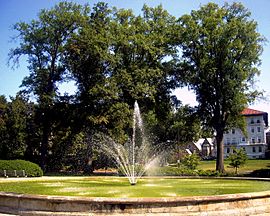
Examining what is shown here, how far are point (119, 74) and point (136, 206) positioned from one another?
27.6m

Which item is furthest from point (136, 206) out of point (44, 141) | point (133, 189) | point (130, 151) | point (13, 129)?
point (13, 129)

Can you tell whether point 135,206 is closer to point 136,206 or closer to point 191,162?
point 136,206

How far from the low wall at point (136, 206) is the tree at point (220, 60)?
84.5 feet

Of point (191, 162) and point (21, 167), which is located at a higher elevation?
point (191, 162)

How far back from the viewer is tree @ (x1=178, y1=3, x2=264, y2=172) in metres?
35.4

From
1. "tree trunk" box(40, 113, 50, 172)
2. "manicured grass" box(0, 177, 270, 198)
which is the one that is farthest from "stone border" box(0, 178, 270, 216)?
"tree trunk" box(40, 113, 50, 172)

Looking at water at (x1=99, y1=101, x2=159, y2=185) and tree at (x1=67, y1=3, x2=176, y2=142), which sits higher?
tree at (x1=67, y1=3, x2=176, y2=142)

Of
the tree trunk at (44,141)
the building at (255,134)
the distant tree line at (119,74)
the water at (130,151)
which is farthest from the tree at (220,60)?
the building at (255,134)

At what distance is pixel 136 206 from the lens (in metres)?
8.99

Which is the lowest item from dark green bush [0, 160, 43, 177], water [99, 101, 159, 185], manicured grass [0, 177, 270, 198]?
manicured grass [0, 177, 270, 198]

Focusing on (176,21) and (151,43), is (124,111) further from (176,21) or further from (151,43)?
(176,21)

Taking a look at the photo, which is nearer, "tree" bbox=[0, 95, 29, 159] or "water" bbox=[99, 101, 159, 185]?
"water" bbox=[99, 101, 159, 185]

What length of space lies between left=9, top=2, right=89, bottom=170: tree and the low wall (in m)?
29.1

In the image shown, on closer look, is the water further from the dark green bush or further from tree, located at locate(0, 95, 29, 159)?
tree, located at locate(0, 95, 29, 159)
